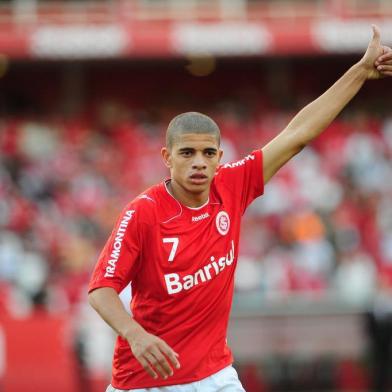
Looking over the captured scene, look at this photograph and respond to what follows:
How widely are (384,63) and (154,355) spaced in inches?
88.3

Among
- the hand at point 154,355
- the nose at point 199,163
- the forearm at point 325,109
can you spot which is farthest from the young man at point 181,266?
the forearm at point 325,109

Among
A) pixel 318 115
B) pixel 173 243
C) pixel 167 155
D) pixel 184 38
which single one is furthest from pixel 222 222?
pixel 184 38

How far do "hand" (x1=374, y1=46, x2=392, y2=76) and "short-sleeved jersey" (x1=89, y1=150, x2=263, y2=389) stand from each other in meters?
1.24

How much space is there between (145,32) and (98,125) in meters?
2.16

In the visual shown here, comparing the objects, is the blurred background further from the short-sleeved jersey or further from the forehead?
the forehead

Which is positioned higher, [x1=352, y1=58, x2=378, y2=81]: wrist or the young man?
[x1=352, y1=58, x2=378, y2=81]: wrist

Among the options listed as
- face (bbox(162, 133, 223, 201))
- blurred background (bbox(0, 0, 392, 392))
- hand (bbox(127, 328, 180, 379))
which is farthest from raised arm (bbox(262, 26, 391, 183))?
blurred background (bbox(0, 0, 392, 392))

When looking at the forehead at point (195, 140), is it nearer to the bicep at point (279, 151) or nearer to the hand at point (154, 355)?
the bicep at point (279, 151)

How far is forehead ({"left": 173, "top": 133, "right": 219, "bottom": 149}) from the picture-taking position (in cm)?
592

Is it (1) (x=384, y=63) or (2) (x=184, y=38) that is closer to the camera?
(1) (x=384, y=63)

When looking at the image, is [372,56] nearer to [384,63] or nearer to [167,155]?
[384,63]

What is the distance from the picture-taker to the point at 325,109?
21.1 ft

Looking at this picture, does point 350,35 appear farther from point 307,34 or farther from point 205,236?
point 205,236

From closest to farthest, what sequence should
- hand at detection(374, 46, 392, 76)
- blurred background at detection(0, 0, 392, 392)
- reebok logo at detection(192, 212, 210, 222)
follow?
reebok logo at detection(192, 212, 210, 222) < hand at detection(374, 46, 392, 76) < blurred background at detection(0, 0, 392, 392)
